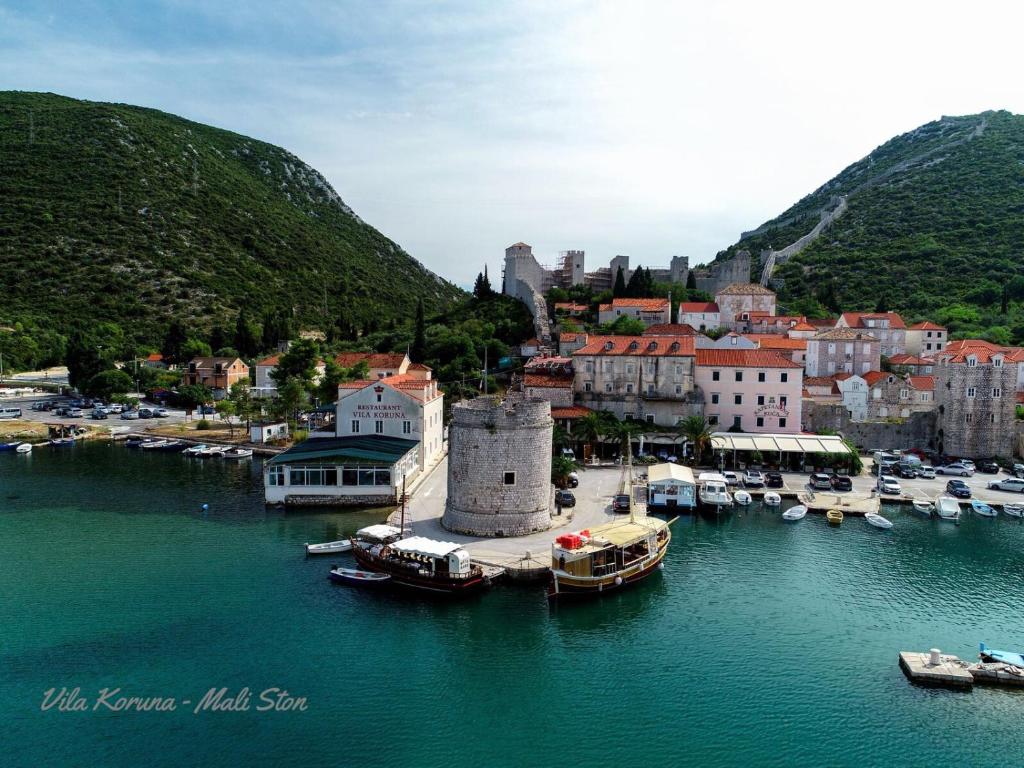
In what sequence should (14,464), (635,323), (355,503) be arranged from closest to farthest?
1. (355,503)
2. (14,464)
3. (635,323)

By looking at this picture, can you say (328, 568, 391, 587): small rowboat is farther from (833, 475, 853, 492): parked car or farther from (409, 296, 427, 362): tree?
(409, 296, 427, 362): tree

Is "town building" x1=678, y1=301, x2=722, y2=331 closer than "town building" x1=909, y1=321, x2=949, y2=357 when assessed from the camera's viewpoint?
No

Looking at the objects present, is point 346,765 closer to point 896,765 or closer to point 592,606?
point 592,606

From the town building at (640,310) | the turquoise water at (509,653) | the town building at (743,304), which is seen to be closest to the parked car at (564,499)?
the turquoise water at (509,653)

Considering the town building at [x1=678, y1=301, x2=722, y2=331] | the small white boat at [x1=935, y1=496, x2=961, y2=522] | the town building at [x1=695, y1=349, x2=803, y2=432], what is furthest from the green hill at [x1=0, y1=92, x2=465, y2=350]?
the small white boat at [x1=935, y1=496, x2=961, y2=522]

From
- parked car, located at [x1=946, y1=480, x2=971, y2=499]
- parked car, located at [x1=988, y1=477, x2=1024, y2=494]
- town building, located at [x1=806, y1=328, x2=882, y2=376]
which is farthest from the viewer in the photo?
town building, located at [x1=806, y1=328, x2=882, y2=376]

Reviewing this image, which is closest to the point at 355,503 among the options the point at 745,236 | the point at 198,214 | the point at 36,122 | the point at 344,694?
the point at 344,694
